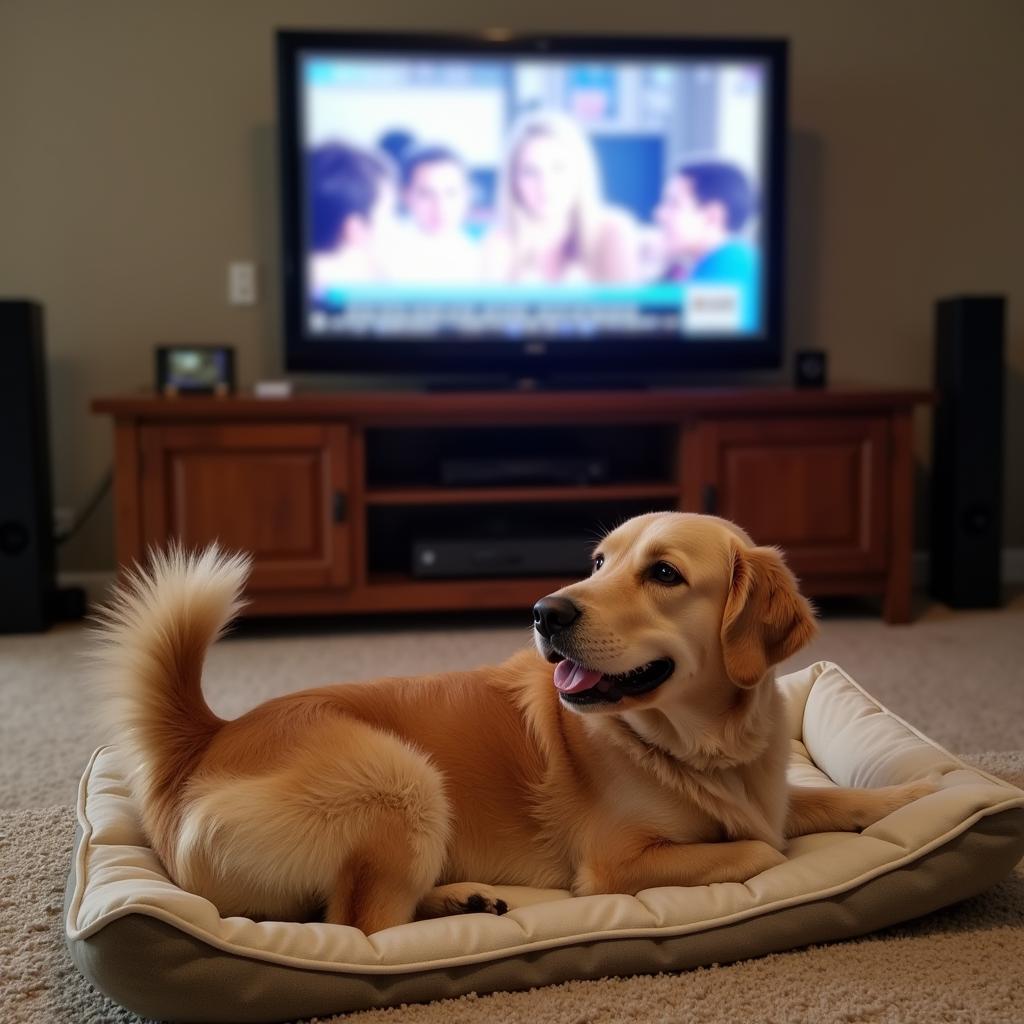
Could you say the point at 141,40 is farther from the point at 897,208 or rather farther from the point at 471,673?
the point at 471,673

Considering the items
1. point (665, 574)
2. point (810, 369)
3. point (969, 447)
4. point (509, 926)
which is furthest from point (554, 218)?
point (509, 926)

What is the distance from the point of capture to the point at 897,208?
4133mm

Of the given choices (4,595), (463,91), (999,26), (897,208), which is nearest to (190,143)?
(463,91)

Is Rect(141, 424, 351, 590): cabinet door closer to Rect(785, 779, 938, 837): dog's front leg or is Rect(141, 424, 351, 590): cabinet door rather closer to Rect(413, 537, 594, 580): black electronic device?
Rect(413, 537, 594, 580): black electronic device

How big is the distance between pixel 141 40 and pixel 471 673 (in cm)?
293

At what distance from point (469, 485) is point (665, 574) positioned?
2143 millimetres

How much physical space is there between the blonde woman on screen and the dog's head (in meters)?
2.37

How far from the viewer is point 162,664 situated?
145 cm

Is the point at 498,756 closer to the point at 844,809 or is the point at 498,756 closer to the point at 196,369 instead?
the point at 844,809

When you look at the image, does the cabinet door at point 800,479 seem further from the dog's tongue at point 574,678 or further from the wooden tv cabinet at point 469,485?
the dog's tongue at point 574,678

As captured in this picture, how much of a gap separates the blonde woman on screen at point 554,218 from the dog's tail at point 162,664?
8.02 ft

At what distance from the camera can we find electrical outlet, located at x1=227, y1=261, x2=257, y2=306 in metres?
3.89

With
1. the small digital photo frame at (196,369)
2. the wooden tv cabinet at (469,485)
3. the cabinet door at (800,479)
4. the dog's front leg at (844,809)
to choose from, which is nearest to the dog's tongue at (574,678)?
the dog's front leg at (844,809)

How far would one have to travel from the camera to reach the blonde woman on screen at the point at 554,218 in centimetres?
371
